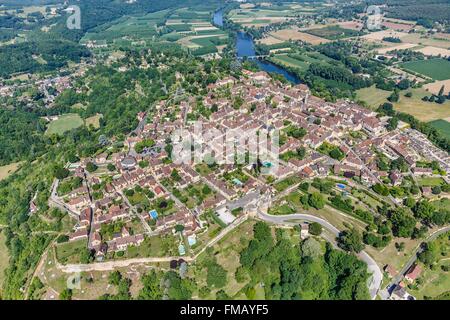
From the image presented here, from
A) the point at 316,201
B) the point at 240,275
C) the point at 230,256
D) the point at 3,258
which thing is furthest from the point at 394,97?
the point at 3,258

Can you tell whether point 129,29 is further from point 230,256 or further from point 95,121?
point 230,256

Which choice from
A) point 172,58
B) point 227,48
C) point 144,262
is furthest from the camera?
point 227,48

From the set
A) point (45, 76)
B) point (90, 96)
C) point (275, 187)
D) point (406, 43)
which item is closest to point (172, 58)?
point (90, 96)

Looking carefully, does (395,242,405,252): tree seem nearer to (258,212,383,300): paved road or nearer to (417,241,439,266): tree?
(417,241,439,266): tree

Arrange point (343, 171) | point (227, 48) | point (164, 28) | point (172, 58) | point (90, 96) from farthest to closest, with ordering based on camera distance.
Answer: point (164, 28), point (227, 48), point (172, 58), point (90, 96), point (343, 171)

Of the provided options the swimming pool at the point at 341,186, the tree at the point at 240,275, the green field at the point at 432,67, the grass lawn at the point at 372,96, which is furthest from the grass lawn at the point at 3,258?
the green field at the point at 432,67

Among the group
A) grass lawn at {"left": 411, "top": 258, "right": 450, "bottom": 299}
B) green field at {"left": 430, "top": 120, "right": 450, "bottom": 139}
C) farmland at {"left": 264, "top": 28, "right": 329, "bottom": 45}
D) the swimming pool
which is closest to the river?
farmland at {"left": 264, "top": 28, "right": 329, "bottom": 45}

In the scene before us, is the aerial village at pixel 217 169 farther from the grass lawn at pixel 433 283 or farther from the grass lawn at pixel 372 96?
the grass lawn at pixel 433 283

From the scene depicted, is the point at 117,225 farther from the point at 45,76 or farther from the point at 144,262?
the point at 45,76
